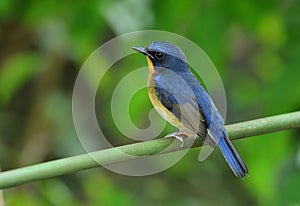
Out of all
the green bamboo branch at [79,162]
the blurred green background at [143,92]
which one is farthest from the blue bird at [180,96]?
the green bamboo branch at [79,162]

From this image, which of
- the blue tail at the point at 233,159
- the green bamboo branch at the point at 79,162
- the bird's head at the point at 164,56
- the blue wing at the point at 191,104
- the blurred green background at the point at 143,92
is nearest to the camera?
the green bamboo branch at the point at 79,162

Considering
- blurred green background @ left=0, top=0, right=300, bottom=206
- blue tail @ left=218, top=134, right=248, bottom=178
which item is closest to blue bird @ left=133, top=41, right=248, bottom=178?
blue tail @ left=218, top=134, right=248, bottom=178

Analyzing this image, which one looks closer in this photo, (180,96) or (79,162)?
(79,162)

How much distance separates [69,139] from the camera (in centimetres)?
509

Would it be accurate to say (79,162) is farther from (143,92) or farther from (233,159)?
(143,92)

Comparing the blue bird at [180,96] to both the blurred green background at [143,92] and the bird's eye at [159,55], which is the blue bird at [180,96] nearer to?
the bird's eye at [159,55]

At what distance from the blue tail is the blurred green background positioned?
0.37 metres

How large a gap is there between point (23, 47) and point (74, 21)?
206 centimetres

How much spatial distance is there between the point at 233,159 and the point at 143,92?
1.04 metres

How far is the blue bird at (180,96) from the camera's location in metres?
2.55

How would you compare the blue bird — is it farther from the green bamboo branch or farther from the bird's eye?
the green bamboo branch

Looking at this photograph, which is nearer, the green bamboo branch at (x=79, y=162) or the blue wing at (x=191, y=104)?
the green bamboo branch at (x=79, y=162)

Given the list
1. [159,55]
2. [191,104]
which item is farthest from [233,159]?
[159,55]

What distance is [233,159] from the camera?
2389 millimetres
